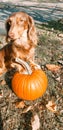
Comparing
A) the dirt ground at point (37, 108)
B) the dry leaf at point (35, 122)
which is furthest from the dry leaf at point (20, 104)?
the dry leaf at point (35, 122)

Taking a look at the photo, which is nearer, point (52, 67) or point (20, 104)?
point (20, 104)

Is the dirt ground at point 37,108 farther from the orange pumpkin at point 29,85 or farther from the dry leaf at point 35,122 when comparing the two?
the orange pumpkin at point 29,85

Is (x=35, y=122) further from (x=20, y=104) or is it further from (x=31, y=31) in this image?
(x=31, y=31)

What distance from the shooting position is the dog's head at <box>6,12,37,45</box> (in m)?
3.84

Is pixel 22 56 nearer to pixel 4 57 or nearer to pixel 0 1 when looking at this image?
pixel 4 57

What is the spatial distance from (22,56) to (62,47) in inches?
64.2

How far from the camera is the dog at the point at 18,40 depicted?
12.7ft

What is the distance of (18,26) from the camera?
12.7ft

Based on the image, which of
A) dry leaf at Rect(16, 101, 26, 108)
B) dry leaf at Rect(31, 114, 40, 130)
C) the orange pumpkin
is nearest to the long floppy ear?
the orange pumpkin

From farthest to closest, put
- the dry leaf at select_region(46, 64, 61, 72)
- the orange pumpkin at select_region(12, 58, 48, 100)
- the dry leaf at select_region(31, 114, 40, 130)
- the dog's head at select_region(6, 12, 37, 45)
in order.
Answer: the dry leaf at select_region(46, 64, 61, 72) → the orange pumpkin at select_region(12, 58, 48, 100) → the dog's head at select_region(6, 12, 37, 45) → the dry leaf at select_region(31, 114, 40, 130)

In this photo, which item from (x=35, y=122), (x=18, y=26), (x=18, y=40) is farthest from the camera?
(x=18, y=40)

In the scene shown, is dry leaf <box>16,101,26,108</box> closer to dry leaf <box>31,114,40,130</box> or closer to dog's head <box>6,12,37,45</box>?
dry leaf <box>31,114,40,130</box>

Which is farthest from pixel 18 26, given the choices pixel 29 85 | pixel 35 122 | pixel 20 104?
pixel 35 122

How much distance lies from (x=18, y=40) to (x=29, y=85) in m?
0.83
